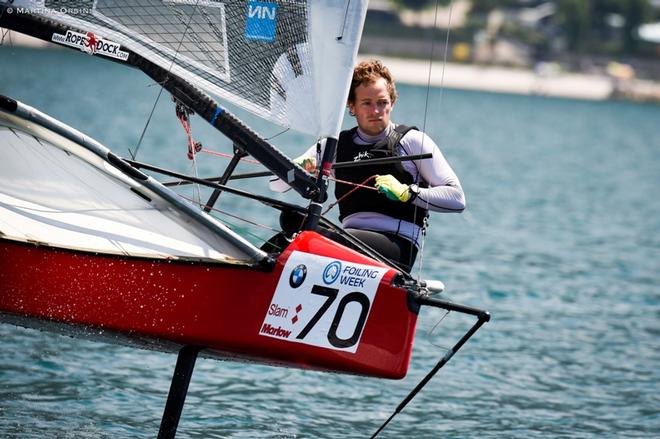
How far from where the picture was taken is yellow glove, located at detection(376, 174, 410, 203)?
5.32 metres

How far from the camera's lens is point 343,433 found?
6.61 metres

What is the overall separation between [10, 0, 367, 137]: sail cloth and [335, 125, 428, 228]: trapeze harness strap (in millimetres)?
315

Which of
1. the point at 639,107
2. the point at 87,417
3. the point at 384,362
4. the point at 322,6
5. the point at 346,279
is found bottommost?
the point at 87,417

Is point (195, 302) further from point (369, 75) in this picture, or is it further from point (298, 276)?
point (369, 75)

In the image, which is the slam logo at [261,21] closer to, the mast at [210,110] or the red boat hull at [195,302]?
the mast at [210,110]

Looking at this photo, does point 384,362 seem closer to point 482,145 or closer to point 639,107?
point 482,145

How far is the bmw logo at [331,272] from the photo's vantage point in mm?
5098

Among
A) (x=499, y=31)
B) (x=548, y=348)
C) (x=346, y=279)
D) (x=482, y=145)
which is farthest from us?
(x=499, y=31)

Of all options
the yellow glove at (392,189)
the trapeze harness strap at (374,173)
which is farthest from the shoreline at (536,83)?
the yellow glove at (392,189)

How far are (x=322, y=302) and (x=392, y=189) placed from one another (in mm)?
591

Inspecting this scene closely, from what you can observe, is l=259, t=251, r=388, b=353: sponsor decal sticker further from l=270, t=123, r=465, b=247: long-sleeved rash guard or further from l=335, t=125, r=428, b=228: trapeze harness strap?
l=335, t=125, r=428, b=228: trapeze harness strap

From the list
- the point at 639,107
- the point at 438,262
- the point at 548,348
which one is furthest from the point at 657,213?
the point at 639,107

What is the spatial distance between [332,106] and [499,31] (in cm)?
9323

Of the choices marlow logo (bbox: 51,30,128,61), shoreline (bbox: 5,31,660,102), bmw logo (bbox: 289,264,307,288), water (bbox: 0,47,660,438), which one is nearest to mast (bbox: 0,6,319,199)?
marlow logo (bbox: 51,30,128,61)
